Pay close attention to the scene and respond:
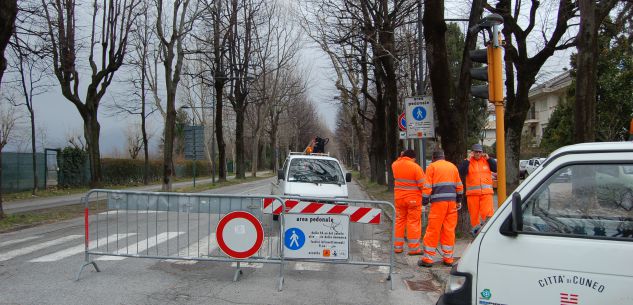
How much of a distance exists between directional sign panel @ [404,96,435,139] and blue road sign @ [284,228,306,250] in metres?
5.54

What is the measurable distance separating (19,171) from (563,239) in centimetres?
3024

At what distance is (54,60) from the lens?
21.7m

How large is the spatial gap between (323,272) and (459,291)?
452 cm

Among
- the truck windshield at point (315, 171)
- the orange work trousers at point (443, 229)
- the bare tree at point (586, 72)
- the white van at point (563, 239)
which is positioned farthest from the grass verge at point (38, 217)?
the bare tree at point (586, 72)

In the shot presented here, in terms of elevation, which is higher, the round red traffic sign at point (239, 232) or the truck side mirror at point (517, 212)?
the truck side mirror at point (517, 212)

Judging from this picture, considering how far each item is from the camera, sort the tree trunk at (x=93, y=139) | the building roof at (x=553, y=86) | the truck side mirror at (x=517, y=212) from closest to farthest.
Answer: the truck side mirror at (x=517, y=212)
the tree trunk at (x=93, y=139)
the building roof at (x=553, y=86)

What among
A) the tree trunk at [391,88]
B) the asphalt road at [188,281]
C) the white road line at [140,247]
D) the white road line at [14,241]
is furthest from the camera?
the tree trunk at [391,88]

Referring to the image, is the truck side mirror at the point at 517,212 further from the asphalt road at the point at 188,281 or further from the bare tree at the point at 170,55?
the bare tree at the point at 170,55

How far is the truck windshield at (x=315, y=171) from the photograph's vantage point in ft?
40.5

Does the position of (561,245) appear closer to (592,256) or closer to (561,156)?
(592,256)

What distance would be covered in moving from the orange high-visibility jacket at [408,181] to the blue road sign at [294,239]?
2.38m

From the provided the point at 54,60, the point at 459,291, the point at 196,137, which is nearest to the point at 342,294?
the point at 459,291

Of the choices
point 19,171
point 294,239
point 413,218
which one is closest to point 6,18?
point 294,239

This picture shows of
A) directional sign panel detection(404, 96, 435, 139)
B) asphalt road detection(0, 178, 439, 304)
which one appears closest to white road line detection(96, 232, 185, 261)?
asphalt road detection(0, 178, 439, 304)
